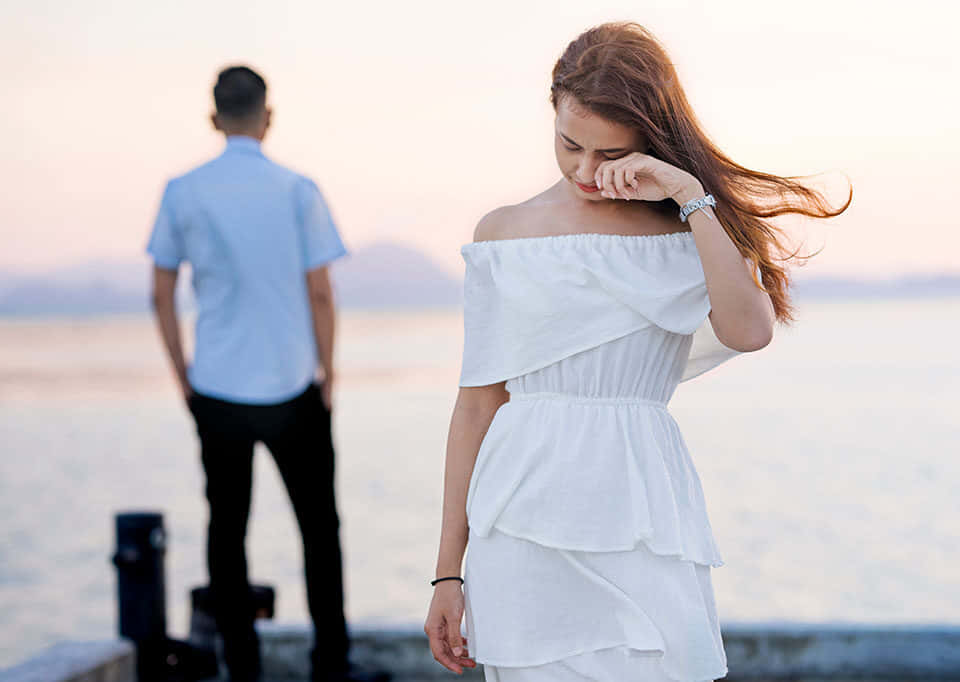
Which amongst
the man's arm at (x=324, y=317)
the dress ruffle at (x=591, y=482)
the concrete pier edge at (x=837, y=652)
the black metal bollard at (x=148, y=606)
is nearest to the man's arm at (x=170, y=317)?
the man's arm at (x=324, y=317)

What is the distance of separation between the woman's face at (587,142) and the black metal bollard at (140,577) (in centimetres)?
298

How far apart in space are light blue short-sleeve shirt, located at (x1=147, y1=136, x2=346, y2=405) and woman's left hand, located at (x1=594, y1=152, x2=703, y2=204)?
2.10 metres

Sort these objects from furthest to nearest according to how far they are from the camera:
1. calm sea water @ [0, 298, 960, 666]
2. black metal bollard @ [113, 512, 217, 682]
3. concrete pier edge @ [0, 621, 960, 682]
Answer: calm sea water @ [0, 298, 960, 666] < black metal bollard @ [113, 512, 217, 682] < concrete pier edge @ [0, 621, 960, 682]

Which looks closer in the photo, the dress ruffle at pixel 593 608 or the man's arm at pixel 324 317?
the dress ruffle at pixel 593 608

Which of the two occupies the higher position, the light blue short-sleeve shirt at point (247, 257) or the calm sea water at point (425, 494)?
the light blue short-sleeve shirt at point (247, 257)

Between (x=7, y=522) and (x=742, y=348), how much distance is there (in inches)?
337

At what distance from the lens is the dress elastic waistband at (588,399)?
183cm

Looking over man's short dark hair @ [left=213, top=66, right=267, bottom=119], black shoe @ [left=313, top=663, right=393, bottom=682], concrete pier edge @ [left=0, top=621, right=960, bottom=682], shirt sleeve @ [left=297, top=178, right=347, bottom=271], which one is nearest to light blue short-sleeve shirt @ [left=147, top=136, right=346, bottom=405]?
shirt sleeve @ [left=297, top=178, right=347, bottom=271]

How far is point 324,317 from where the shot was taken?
12.4 feet

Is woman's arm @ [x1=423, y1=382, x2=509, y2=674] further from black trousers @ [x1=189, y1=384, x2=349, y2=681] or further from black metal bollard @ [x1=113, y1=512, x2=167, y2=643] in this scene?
black metal bollard @ [x1=113, y1=512, x2=167, y2=643]

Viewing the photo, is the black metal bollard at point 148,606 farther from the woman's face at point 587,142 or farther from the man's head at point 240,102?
the woman's face at point 587,142

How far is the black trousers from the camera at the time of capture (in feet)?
12.3

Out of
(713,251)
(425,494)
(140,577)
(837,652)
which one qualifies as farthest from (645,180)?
(425,494)

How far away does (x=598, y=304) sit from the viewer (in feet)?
5.94
